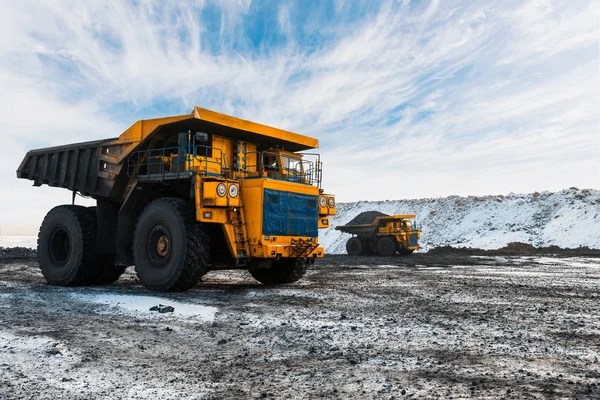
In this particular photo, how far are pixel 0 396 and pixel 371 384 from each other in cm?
253

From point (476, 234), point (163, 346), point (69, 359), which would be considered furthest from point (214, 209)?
point (476, 234)

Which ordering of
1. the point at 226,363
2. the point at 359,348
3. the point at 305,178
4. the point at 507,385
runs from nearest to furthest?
the point at 507,385
the point at 226,363
the point at 359,348
the point at 305,178

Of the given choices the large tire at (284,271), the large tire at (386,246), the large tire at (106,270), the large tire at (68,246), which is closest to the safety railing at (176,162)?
the large tire at (68,246)

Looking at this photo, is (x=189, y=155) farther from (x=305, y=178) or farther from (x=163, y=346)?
(x=163, y=346)

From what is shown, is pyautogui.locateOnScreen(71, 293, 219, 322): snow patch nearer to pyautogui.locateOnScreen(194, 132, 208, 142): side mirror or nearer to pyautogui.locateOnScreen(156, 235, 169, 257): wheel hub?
pyautogui.locateOnScreen(156, 235, 169, 257): wheel hub

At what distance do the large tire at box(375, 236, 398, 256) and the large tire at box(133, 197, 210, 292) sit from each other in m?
19.6

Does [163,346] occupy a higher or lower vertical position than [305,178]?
lower

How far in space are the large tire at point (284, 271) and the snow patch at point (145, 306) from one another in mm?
3154

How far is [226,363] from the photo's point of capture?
4.01 m

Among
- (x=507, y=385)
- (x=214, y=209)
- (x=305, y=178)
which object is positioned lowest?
(x=507, y=385)

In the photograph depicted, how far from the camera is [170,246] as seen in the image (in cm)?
864

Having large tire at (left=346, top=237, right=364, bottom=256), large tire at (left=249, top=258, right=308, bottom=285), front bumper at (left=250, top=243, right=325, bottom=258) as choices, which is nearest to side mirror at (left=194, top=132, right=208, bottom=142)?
front bumper at (left=250, top=243, right=325, bottom=258)

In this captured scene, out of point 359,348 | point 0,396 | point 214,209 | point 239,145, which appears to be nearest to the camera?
point 0,396

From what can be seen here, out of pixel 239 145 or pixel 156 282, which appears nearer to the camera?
pixel 156 282
